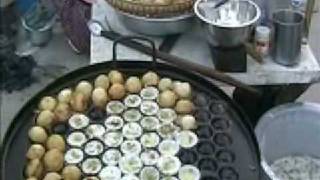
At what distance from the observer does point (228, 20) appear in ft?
4.92

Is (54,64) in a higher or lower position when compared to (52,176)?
lower

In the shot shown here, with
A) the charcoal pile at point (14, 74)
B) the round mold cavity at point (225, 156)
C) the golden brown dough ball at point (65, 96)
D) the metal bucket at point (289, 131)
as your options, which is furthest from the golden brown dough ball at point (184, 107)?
the charcoal pile at point (14, 74)

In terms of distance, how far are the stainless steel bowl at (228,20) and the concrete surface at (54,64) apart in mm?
836

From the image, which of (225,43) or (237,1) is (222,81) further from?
(237,1)

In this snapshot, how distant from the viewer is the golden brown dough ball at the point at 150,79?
124cm

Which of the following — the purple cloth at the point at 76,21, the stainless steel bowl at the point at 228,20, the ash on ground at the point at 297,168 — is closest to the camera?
the stainless steel bowl at the point at 228,20

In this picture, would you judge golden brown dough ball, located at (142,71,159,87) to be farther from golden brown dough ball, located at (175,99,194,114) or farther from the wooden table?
the wooden table

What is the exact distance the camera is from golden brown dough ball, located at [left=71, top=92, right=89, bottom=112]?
117 cm

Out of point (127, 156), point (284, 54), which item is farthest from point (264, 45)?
point (127, 156)

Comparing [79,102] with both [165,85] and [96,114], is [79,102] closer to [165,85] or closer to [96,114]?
[96,114]

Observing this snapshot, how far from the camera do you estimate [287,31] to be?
4.81ft

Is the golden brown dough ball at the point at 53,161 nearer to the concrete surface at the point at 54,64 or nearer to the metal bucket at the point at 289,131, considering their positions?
the metal bucket at the point at 289,131

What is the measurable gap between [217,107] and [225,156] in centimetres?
14

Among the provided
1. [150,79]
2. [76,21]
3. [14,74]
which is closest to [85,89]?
[150,79]
